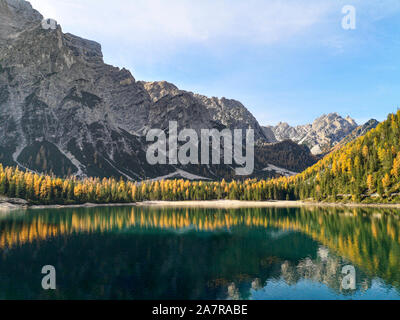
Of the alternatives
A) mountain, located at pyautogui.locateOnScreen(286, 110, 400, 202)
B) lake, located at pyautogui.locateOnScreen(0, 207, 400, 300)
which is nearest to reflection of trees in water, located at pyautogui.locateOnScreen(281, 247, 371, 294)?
lake, located at pyautogui.locateOnScreen(0, 207, 400, 300)

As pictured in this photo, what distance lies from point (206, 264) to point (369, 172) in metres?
142

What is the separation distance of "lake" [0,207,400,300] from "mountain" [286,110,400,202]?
77.1 meters

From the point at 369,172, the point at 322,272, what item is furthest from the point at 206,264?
the point at 369,172

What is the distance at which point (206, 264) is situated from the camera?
149 ft

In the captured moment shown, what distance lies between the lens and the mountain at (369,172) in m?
139

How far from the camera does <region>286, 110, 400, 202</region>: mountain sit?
13938 cm

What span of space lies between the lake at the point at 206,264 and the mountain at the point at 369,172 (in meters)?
77.1

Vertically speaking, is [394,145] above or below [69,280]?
above

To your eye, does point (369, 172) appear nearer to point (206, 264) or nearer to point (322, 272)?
point (322, 272)

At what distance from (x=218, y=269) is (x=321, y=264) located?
16158 millimetres

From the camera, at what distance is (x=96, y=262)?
4659 centimetres
